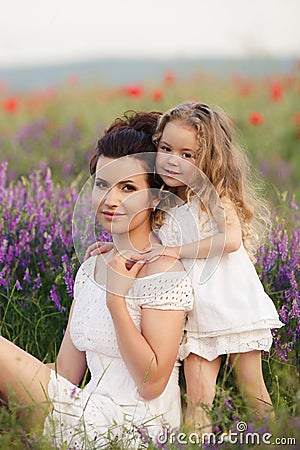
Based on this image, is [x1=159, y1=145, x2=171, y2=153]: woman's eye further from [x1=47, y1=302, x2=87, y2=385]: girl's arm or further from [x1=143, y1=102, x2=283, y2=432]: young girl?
[x1=47, y1=302, x2=87, y2=385]: girl's arm

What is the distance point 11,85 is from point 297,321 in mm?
7073

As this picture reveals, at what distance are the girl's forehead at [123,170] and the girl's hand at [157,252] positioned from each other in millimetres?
212

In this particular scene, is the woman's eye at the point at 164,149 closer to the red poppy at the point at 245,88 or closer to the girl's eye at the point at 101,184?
the girl's eye at the point at 101,184

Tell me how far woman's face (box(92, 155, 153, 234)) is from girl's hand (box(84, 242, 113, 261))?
0.20 metres

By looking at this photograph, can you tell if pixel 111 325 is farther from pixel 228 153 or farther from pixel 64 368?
pixel 228 153

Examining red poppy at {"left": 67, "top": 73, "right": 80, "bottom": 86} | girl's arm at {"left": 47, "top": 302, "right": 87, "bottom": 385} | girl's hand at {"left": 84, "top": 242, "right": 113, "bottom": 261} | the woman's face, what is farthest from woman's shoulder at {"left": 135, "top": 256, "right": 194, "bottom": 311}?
red poppy at {"left": 67, "top": 73, "right": 80, "bottom": 86}

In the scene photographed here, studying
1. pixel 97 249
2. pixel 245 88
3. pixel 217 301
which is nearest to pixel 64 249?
pixel 97 249

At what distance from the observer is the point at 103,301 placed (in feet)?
8.69

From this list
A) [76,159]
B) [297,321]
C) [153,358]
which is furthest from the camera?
[76,159]

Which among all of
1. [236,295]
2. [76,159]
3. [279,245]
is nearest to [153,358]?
[236,295]

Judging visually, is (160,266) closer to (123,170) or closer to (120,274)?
(120,274)

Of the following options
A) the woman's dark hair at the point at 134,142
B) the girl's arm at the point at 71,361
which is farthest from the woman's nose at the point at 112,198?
the girl's arm at the point at 71,361

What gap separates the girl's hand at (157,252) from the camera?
2.55 meters

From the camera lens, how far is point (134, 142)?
8.56 ft
